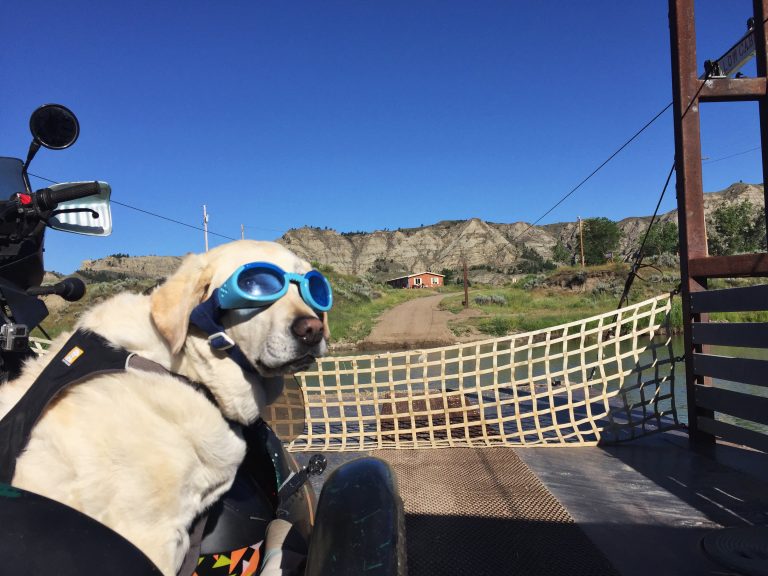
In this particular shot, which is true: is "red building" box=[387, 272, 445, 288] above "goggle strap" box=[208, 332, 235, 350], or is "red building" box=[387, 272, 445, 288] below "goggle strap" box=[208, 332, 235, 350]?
above

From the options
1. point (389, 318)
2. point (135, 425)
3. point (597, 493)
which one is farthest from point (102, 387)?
point (389, 318)

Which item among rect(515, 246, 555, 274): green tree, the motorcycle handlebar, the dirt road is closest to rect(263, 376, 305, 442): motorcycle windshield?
the motorcycle handlebar

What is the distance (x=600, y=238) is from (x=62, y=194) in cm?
7965

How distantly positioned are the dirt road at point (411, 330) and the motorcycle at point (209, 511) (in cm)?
1869

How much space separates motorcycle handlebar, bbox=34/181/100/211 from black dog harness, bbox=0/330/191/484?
0.59 meters

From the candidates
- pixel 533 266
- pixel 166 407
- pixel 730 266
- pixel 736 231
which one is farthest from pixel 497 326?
pixel 533 266

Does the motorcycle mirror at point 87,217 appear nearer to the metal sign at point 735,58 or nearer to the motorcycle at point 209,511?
the motorcycle at point 209,511

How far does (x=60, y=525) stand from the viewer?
2.59 ft

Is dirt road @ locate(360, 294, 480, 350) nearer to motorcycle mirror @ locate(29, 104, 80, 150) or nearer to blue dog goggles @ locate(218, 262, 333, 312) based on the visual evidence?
motorcycle mirror @ locate(29, 104, 80, 150)

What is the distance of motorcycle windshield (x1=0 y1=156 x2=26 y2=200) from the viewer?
204cm

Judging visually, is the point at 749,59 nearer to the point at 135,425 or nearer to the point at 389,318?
the point at 135,425

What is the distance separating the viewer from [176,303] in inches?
51.5

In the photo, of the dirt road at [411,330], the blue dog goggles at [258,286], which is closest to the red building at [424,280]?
the dirt road at [411,330]

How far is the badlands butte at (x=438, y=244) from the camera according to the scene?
10331cm
